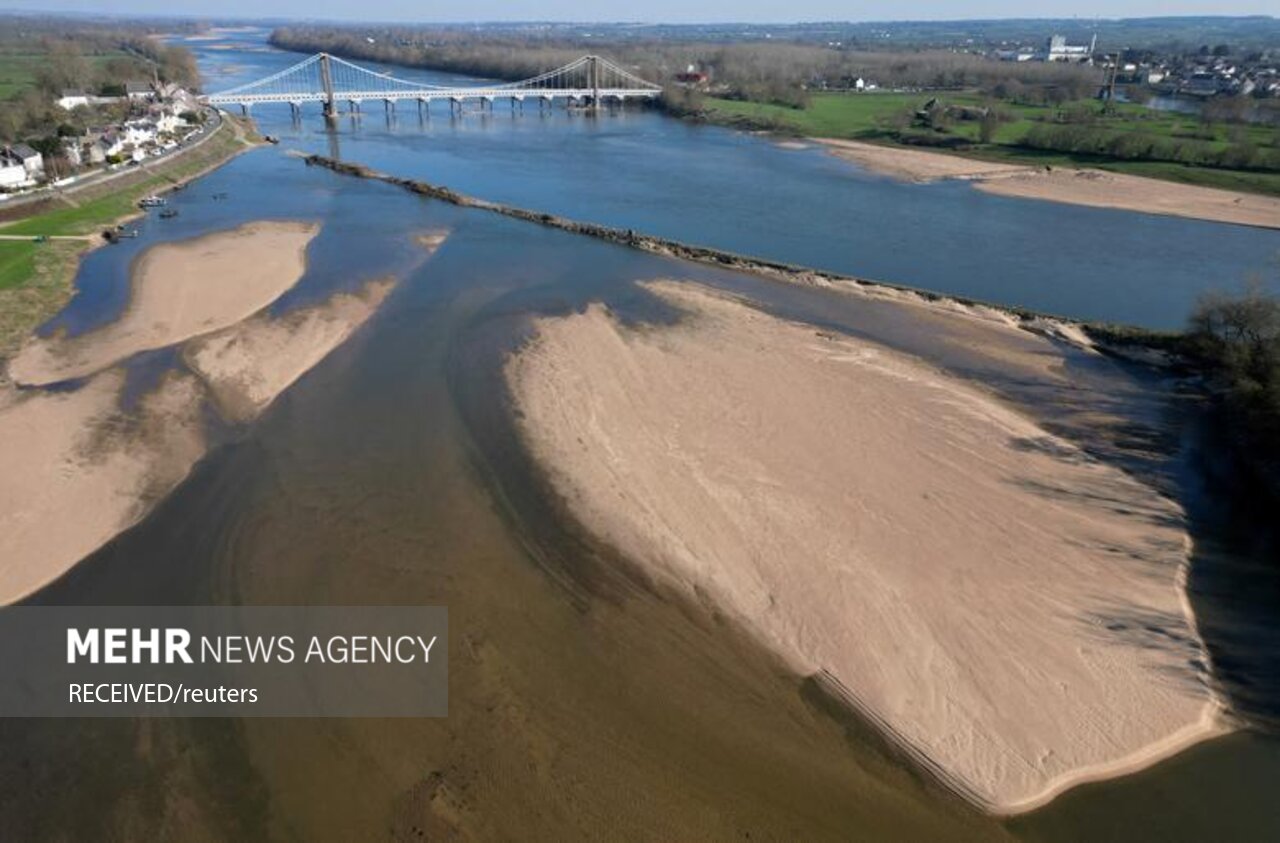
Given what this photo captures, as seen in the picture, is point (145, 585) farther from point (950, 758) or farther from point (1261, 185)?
point (1261, 185)

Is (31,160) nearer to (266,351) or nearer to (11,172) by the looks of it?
(11,172)

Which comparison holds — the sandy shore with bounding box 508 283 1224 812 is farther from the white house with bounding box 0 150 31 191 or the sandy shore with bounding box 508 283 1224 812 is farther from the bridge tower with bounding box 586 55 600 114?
the bridge tower with bounding box 586 55 600 114

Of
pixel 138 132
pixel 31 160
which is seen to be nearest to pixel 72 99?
pixel 138 132

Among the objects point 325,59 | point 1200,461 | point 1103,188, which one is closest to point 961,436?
point 1200,461

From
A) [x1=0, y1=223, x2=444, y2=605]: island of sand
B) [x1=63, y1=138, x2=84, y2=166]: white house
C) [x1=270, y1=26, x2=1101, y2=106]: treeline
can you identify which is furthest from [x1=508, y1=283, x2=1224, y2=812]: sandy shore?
[x1=270, y1=26, x2=1101, y2=106]: treeline

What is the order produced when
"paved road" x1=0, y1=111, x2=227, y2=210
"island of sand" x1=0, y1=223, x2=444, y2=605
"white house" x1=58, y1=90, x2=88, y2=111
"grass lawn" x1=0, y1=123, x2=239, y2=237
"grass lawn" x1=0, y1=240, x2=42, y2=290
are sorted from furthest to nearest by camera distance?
"white house" x1=58, y1=90, x2=88, y2=111 < "paved road" x1=0, y1=111, x2=227, y2=210 < "grass lawn" x1=0, y1=123, x2=239, y2=237 < "grass lawn" x1=0, y1=240, x2=42, y2=290 < "island of sand" x1=0, y1=223, x2=444, y2=605

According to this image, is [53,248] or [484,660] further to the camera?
[53,248]
